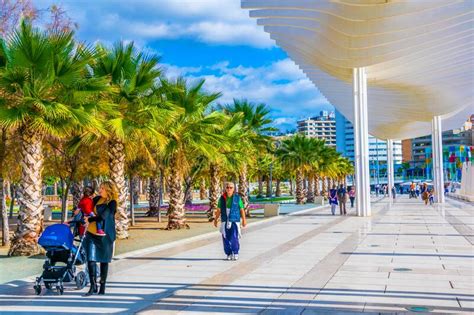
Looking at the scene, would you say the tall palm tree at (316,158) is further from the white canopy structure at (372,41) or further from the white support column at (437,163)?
the white support column at (437,163)

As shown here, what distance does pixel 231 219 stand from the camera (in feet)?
34.0

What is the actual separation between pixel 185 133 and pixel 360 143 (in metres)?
11.3

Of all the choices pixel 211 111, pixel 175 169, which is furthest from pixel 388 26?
pixel 175 169

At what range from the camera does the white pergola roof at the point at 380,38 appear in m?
22.0

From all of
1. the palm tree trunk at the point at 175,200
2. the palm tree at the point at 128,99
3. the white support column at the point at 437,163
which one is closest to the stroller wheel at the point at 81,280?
the palm tree at the point at 128,99

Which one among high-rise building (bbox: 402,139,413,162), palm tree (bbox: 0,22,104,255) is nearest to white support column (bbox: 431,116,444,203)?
palm tree (bbox: 0,22,104,255)

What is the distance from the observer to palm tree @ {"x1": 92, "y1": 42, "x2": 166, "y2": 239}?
14609 mm

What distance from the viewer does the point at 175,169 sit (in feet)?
63.8

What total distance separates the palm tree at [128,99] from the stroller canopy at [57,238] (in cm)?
678

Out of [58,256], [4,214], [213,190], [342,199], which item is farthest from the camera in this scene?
[342,199]

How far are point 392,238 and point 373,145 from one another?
161608 millimetres

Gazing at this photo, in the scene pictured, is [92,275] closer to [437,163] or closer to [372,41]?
[372,41]

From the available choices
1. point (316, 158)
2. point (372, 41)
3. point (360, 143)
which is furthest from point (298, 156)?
point (372, 41)

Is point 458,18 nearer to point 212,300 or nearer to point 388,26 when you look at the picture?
point 388,26
